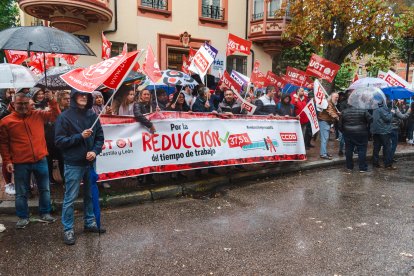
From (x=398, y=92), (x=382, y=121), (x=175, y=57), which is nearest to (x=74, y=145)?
(x=382, y=121)

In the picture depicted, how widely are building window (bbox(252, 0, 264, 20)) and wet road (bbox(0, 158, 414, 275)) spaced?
43.2 ft

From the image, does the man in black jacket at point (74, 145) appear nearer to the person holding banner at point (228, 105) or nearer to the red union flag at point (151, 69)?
the red union flag at point (151, 69)

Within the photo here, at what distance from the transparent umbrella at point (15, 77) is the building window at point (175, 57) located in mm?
10579

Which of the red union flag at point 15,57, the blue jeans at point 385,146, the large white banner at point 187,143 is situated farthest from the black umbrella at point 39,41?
the blue jeans at point 385,146

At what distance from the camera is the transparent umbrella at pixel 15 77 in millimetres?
5648

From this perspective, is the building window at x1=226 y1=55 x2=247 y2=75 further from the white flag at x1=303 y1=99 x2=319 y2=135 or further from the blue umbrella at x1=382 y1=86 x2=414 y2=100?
the white flag at x1=303 y1=99 x2=319 y2=135

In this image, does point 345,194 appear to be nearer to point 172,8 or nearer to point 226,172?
point 226,172

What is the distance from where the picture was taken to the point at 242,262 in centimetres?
395

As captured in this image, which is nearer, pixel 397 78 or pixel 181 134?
pixel 181 134

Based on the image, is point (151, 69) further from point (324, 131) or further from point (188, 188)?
point (324, 131)

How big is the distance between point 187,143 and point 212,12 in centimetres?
1178

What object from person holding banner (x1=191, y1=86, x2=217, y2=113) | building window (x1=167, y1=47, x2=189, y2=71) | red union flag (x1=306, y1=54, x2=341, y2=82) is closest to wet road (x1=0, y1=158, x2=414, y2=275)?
person holding banner (x1=191, y1=86, x2=217, y2=113)

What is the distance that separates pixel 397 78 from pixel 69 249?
10825 millimetres

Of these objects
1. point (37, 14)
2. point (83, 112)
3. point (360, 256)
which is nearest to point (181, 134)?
point (83, 112)
